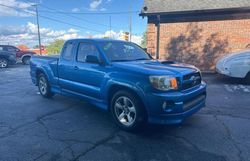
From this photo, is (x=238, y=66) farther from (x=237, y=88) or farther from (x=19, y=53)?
(x=19, y=53)

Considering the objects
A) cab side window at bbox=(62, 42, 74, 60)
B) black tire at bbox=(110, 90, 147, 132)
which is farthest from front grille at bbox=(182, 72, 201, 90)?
cab side window at bbox=(62, 42, 74, 60)

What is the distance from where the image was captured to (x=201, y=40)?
1269 cm

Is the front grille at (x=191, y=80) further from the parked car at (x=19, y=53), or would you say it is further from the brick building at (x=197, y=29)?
the parked car at (x=19, y=53)

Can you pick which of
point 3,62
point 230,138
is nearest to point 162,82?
point 230,138

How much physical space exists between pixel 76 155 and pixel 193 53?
1078cm

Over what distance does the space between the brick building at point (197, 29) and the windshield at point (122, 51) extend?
783cm

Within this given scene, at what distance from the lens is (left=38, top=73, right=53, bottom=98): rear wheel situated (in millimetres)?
6900

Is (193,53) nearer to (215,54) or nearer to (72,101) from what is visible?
(215,54)

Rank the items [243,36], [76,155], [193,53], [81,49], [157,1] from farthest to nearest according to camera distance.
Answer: [157,1], [193,53], [243,36], [81,49], [76,155]

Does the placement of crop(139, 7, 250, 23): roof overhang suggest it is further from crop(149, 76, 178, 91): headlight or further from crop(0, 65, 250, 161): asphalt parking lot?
crop(149, 76, 178, 91): headlight

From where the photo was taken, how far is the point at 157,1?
1377cm

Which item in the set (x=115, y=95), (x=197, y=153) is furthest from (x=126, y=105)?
(x=197, y=153)

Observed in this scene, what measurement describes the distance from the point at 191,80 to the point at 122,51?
69.1 inches

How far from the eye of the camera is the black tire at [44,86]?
22.6 ft
